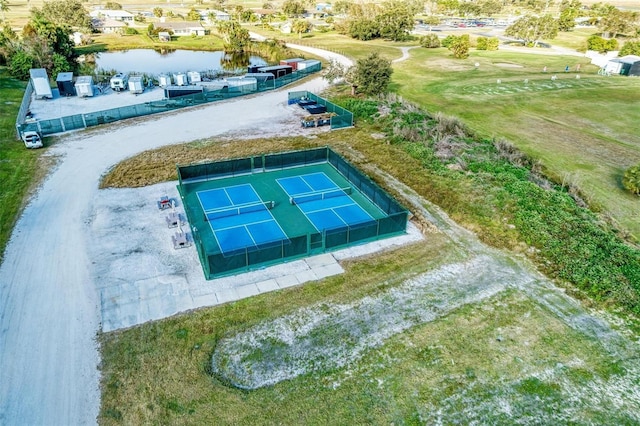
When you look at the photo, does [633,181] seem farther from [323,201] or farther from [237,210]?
[237,210]

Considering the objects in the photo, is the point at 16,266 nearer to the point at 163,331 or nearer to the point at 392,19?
the point at 163,331

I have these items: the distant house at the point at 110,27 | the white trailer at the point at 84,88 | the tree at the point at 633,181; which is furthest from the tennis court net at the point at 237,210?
the distant house at the point at 110,27

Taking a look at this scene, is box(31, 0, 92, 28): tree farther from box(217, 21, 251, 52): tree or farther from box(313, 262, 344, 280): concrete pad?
box(313, 262, 344, 280): concrete pad

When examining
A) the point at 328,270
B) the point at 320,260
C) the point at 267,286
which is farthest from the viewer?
the point at 320,260

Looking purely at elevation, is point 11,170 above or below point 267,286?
above

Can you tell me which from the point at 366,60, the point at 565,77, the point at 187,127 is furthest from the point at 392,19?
the point at 187,127

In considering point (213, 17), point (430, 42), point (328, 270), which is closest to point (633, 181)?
point (328, 270)

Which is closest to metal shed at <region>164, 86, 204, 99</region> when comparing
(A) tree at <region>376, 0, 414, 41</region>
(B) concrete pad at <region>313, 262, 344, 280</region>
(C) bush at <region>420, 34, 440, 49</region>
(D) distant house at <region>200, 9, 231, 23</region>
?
(B) concrete pad at <region>313, 262, 344, 280</region>

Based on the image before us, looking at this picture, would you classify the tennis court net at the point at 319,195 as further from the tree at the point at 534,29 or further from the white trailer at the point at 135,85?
the tree at the point at 534,29
